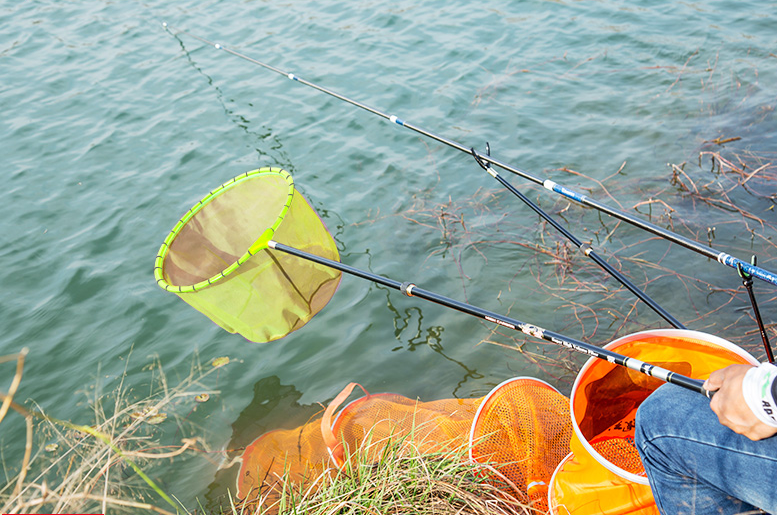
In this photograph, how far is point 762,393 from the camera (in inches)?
59.1

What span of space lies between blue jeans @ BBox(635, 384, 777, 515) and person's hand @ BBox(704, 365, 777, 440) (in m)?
0.06

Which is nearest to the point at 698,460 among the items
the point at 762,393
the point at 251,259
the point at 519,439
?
the point at 762,393

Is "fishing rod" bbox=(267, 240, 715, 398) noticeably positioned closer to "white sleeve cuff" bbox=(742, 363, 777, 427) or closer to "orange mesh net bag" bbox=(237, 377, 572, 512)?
"white sleeve cuff" bbox=(742, 363, 777, 427)

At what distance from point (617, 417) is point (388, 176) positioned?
3.40 meters

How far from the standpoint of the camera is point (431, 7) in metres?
8.57

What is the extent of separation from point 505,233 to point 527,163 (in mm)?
1084

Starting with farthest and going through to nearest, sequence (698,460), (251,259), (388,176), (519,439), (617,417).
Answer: (388,176) < (251,259) < (617,417) < (519,439) < (698,460)

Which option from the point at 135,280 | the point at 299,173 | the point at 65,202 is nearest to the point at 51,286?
the point at 135,280

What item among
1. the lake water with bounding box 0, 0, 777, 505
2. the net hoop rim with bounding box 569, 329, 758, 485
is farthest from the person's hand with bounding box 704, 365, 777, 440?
the lake water with bounding box 0, 0, 777, 505

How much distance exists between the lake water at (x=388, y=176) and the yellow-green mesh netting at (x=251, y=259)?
26.3 inches

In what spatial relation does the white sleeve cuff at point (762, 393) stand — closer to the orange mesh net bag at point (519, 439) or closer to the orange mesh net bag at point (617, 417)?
the orange mesh net bag at point (617, 417)

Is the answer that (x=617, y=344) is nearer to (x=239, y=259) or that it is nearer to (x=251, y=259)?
(x=251, y=259)

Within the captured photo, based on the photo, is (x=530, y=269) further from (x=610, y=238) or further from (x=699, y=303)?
(x=699, y=303)

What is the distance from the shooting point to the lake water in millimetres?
3779
